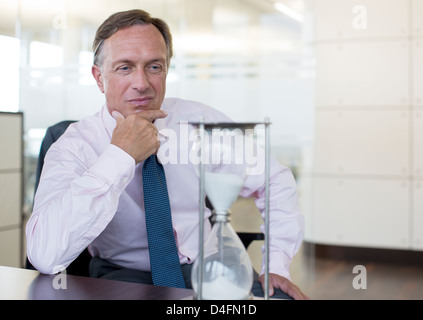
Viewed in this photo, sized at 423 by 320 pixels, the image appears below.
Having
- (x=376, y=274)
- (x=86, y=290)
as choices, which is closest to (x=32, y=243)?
(x=86, y=290)

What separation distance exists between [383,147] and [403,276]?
98 centimetres

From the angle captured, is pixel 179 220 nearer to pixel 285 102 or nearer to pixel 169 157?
pixel 169 157

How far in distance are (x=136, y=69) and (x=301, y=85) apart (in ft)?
10.2

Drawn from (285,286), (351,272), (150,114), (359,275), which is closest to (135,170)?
(150,114)

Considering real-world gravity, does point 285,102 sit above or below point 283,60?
below

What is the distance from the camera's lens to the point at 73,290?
3.22 ft

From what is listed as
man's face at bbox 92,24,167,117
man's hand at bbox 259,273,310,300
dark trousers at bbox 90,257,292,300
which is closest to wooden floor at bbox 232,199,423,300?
dark trousers at bbox 90,257,292,300

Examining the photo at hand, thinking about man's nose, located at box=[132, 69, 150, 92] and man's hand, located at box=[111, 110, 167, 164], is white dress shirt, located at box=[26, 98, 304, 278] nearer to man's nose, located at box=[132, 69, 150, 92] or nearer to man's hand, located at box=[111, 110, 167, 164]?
man's hand, located at box=[111, 110, 167, 164]

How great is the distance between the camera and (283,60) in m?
4.56

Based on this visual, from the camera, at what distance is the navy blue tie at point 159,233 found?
4.37 ft

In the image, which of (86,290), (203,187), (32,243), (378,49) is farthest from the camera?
(378,49)

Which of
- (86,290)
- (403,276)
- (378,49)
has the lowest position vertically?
(403,276)

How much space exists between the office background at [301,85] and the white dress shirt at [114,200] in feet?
6.35

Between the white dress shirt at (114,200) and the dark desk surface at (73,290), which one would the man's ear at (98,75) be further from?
the dark desk surface at (73,290)
